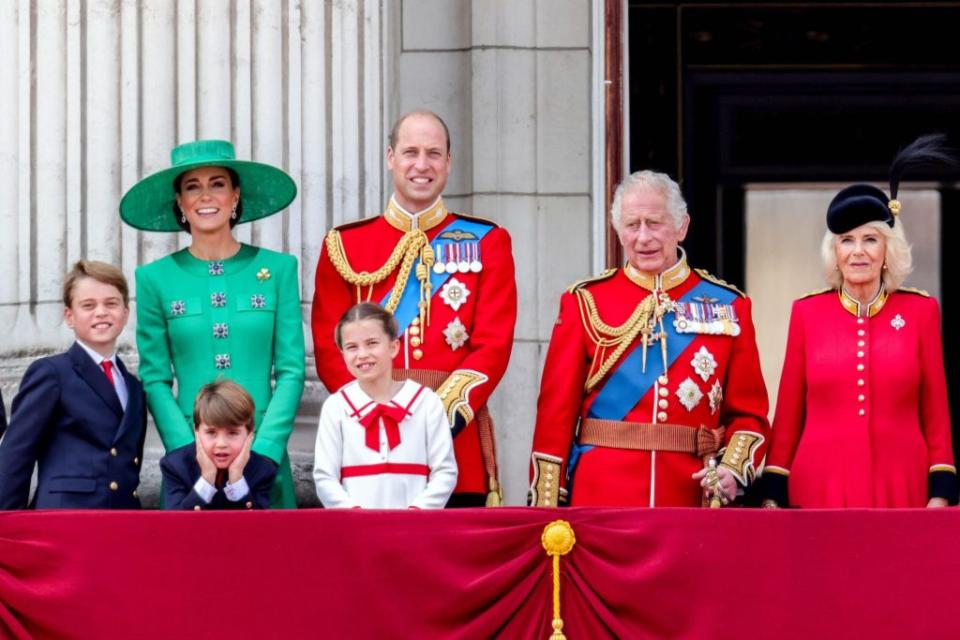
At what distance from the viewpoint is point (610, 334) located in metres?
7.73

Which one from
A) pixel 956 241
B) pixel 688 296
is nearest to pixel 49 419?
pixel 688 296

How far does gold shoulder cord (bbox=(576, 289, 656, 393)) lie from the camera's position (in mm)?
7715

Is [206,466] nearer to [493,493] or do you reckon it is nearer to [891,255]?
[493,493]

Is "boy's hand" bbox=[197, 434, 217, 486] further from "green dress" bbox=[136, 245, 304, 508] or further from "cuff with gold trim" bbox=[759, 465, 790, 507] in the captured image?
"cuff with gold trim" bbox=[759, 465, 790, 507]

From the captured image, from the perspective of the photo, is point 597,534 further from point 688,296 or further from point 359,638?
point 688,296

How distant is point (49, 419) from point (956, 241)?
5.94 m

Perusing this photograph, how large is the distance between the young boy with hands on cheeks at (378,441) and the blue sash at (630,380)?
601 mm

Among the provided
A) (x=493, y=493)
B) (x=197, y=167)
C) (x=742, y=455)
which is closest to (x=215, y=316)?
(x=197, y=167)

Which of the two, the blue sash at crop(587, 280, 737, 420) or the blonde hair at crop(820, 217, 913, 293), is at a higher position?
the blonde hair at crop(820, 217, 913, 293)

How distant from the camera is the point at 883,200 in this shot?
7660 mm

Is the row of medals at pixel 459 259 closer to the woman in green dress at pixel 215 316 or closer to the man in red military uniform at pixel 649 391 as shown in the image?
the man in red military uniform at pixel 649 391

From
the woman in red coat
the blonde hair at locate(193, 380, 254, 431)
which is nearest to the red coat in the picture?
the woman in red coat

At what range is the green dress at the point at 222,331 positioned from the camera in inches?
306

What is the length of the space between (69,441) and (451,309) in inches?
48.6
